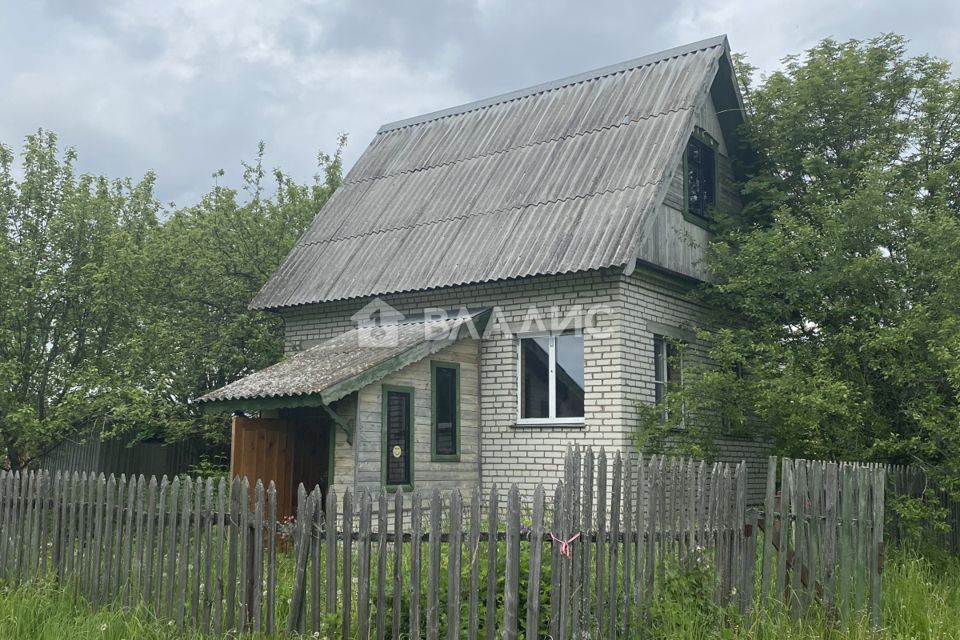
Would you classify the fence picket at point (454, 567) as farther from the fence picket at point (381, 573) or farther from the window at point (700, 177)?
the window at point (700, 177)

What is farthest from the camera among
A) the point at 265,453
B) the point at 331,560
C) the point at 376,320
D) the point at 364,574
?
Result: the point at 376,320

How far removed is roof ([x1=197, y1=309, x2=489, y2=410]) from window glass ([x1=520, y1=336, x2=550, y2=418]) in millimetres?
807

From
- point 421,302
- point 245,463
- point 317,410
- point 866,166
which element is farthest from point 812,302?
point 245,463

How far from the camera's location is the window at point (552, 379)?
12.9 meters

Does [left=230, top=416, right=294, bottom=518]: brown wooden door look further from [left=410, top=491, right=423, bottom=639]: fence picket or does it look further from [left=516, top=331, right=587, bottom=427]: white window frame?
[left=410, top=491, right=423, bottom=639]: fence picket

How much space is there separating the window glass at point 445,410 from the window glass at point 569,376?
146 cm

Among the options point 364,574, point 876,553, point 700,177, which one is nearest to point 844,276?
point 700,177

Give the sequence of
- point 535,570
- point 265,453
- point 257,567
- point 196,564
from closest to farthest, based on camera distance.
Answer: point 535,570 → point 257,567 → point 196,564 → point 265,453

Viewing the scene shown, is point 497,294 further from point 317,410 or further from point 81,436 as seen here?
point 81,436

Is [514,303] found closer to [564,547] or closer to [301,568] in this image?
[301,568]

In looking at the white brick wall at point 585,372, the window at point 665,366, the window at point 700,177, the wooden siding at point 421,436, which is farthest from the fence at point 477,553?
→ the window at point 700,177

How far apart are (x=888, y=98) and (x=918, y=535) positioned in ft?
25.5

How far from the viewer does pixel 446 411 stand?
42.6ft

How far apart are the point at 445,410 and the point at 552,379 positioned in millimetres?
1573
